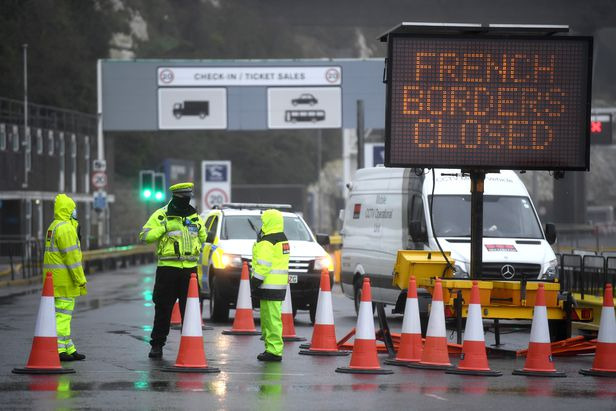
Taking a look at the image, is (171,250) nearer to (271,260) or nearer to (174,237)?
(174,237)

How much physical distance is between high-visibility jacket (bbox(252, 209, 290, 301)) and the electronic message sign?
1407mm

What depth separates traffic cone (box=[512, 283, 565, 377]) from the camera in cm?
1409

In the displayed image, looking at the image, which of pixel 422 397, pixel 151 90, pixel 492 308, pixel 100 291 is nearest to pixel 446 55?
pixel 492 308

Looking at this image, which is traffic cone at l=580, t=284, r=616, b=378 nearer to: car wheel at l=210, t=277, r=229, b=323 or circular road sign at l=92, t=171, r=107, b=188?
car wheel at l=210, t=277, r=229, b=323

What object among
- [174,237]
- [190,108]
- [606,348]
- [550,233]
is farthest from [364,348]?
[190,108]

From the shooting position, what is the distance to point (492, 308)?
16328 mm

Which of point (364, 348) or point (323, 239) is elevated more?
point (323, 239)

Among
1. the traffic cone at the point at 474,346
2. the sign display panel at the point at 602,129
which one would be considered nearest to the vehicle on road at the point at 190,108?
the sign display panel at the point at 602,129

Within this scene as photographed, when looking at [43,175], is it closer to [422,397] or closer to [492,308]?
[492,308]

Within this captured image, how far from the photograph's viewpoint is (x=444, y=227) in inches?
846

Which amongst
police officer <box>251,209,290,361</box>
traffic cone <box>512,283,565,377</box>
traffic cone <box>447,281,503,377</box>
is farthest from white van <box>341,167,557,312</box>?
traffic cone <box>447,281,503,377</box>

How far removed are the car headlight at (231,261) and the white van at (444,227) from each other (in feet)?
7.02

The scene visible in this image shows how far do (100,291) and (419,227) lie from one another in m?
13.0

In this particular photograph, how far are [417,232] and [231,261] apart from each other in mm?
3111
